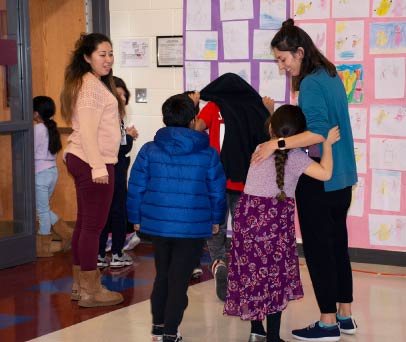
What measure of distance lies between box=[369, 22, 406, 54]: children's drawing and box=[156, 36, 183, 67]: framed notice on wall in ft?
5.05

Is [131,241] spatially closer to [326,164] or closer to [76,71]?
[76,71]

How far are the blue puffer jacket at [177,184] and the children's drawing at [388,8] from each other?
228cm

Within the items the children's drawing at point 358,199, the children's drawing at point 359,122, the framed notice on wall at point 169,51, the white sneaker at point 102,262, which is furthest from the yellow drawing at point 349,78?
the white sneaker at point 102,262

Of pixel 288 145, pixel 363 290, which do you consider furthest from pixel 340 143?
Answer: pixel 363 290

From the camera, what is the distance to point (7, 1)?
5785mm

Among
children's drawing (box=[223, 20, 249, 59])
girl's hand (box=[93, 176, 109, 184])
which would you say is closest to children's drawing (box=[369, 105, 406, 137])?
children's drawing (box=[223, 20, 249, 59])

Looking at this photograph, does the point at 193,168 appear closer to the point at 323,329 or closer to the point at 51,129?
the point at 323,329

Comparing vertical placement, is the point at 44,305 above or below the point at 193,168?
below

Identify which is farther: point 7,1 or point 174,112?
point 7,1

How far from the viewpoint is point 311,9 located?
585cm

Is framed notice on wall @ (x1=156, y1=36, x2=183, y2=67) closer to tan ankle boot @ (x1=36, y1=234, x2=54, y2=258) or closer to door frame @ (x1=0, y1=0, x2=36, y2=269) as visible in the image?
door frame @ (x1=0, y1=0, x2=36, y2=269)

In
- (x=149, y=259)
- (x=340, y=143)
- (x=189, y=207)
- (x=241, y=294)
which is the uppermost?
(x=340, y=143)

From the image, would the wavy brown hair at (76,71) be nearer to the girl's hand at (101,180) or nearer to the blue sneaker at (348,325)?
the girl's hand at (101,180)

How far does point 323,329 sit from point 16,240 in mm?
2588
